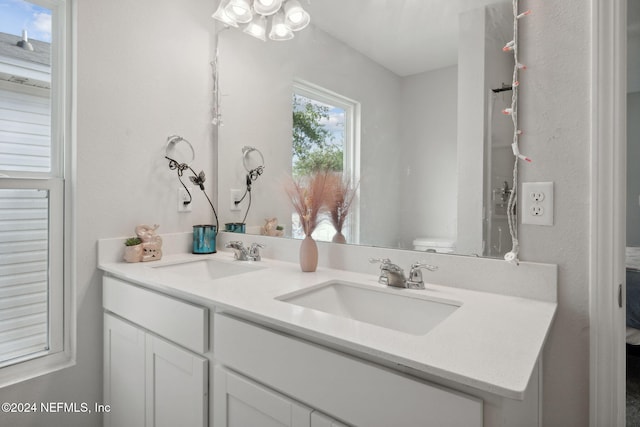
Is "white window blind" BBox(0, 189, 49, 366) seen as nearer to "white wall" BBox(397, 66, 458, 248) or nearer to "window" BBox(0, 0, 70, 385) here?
"window" BBox(0, 0, 70, 385)

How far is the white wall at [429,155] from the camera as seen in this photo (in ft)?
3.63

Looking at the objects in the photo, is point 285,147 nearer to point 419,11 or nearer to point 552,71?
point 419,11

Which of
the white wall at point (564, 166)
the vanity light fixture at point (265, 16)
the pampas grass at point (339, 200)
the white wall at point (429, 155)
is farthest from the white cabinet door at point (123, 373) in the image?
the vanity light fixture at point (265, 16)

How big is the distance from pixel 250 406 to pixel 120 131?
129 cm

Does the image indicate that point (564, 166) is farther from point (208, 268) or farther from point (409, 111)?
point (208, 268)

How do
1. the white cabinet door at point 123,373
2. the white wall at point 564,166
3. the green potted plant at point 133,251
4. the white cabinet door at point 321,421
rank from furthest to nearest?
1. the green potted plant at point 133,251
2. the white cabinet door at point 123,373
3. the white wall at point 564,166
4. the white cabinet door at point 321,421

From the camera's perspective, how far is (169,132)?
168cm

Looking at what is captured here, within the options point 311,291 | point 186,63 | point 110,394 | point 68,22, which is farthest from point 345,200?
point 68,22

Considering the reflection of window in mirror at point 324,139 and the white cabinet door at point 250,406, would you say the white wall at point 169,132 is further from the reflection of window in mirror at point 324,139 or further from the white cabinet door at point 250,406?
the white cabinet door at point 250,406

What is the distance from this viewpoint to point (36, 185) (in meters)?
1.36

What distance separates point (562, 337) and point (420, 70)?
0.92 metres

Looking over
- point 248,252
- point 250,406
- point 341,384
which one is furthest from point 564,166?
point 248,252

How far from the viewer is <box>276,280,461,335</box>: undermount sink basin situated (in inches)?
38.5

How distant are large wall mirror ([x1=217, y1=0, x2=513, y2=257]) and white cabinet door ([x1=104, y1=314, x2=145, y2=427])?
2.44ft
